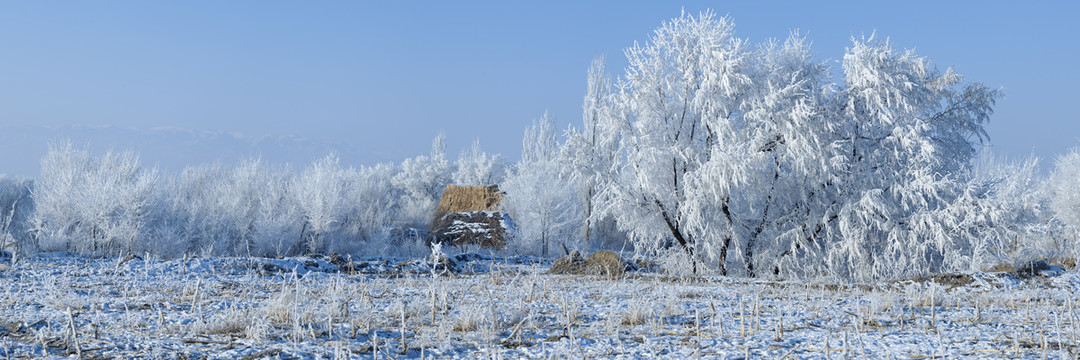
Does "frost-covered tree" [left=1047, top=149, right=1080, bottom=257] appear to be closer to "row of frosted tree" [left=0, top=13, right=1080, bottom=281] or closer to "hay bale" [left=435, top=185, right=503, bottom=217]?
"row of frosted tree" [left=0, top=13, right=1080, bottom=281]

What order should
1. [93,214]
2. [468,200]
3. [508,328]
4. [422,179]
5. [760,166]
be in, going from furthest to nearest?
[422,179] → [468,200] → [93,214] → [760,166] → [508,328]

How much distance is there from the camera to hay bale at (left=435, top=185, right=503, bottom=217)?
3155 cm

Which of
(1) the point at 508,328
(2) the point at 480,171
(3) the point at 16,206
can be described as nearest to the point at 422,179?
(2) the point at 480,171

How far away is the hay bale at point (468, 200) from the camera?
1242 inches

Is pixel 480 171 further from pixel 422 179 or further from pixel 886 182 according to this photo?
pixel 886 182

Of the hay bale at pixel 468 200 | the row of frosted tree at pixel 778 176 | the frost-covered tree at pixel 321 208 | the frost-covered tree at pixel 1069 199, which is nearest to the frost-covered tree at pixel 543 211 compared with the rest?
the hay bale at pixel 468 200

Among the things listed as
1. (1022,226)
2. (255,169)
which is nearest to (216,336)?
(1022,226)

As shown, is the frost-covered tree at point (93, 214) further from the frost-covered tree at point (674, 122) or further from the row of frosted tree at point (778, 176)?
the frost-covered tree at point (674, 122)

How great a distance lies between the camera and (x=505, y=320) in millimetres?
4555

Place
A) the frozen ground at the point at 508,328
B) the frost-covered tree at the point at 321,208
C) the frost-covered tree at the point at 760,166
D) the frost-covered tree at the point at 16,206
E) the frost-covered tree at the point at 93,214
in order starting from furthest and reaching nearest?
the frost-covered tree at the point at 321,208
the frost-covered tree at the point at 16,206
the frost-covered tree at the point at 93,214
the frost-covered tree at the point at 760,166
the frozen ground at the point at 508,328

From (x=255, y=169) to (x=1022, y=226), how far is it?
2895cm

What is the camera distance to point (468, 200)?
32156 millimetres

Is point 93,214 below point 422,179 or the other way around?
below

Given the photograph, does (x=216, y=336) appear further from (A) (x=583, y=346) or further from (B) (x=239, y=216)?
(B) (x=239, y=216)
